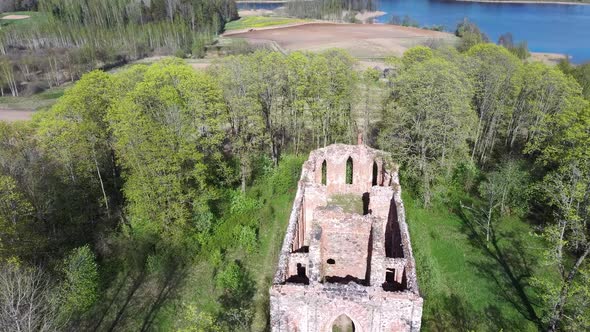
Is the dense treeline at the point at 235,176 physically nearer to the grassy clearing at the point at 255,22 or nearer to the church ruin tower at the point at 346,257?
the church ruin tower at the point at 346,257

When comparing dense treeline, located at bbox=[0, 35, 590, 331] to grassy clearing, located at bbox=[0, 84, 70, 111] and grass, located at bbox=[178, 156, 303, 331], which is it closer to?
grass, located at bbox=[178, 156, 303, 331]

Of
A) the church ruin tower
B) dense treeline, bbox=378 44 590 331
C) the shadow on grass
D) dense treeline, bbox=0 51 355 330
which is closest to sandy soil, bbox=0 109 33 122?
dense treeline, bbox=0 51 355 330

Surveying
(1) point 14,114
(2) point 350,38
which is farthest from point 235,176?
(2) point 350,38

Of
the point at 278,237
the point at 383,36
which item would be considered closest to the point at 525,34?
the point at 383,36

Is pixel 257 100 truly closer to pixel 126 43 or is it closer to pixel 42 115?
pixel 42 115

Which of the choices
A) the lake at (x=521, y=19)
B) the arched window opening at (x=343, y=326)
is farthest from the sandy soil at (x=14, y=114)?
the lake at (x=521, y=19)

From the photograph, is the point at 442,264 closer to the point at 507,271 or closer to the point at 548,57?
the point at 507,271
